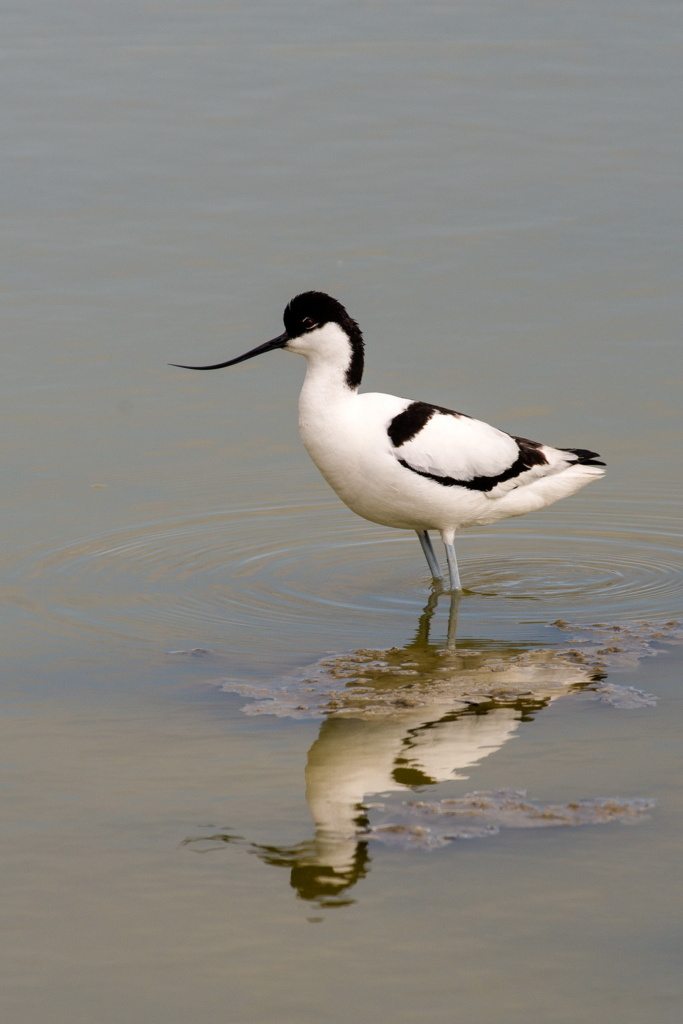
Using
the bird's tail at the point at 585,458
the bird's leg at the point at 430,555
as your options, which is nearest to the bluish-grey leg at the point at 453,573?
the bird's leg at the point at 430,555

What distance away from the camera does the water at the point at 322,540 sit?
Answer: 438 centimetres

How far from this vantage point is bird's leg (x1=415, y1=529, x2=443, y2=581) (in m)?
8.00

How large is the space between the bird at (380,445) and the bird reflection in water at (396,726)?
1.83 ft

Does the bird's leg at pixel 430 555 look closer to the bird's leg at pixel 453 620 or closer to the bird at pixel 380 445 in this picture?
the bird at pixel 380 445

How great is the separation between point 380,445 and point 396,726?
6.07 ft

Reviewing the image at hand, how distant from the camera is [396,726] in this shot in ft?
19.4

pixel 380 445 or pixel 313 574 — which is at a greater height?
pixel 380 445

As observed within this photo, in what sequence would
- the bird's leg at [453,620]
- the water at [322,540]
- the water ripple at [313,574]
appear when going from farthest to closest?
the water ripple at [313,574], the bird's leg at [453,620], the water at [322,540]

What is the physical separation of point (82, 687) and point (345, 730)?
1213mm

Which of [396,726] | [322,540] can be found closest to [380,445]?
[322,540]

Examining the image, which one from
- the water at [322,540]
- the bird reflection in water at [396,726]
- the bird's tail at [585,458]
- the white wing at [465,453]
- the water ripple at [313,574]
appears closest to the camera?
the water at [322,540]

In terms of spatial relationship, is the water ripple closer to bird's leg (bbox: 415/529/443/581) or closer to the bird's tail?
bird's leg (bbox: 415/529/443/581)

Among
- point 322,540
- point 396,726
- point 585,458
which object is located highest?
point 585,458

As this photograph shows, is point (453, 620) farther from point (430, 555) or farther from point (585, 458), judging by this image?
point (585, 458)
